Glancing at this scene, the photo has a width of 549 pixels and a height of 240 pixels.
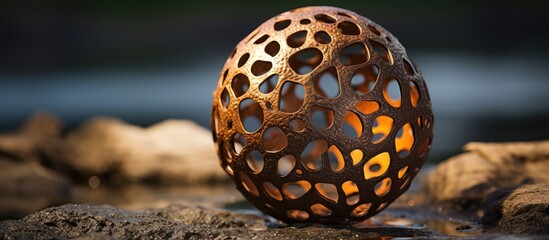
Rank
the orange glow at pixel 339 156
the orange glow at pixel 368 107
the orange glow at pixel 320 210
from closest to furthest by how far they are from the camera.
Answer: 1. the orange glow at pixel 339 156
2. the orange glow at pixel 320 210
3. the orange glow at pixel 368 107

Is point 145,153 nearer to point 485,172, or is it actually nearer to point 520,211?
point 485,172

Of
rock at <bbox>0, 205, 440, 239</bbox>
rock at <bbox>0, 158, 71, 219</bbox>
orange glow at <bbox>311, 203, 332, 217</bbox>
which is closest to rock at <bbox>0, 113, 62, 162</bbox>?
rock at <bbox>0, 158, 71, 219</bbox>

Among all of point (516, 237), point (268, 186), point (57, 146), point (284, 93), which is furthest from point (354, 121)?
point (57, 146)

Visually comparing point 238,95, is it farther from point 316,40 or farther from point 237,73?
point 316,40

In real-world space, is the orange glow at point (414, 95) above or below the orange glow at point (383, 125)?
above

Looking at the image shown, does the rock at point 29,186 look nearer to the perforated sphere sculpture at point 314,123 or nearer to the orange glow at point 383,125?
the perforated sphere sculpture at point 314,123

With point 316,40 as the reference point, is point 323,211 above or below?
below

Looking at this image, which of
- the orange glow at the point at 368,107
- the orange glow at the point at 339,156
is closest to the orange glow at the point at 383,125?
the orange glow at the point at 368,107

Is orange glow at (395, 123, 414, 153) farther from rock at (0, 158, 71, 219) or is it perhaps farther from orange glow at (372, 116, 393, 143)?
rock at (0, 158, 71, 219)
